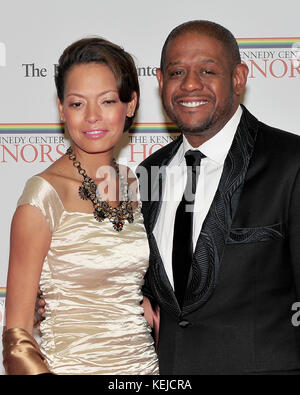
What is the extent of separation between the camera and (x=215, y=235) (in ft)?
7.46

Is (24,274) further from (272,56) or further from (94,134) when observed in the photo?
(272,56)

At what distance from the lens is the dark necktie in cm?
235

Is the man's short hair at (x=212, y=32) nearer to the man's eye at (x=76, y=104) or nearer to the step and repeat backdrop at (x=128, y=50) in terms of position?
the man's eye at (x=76, y=104)

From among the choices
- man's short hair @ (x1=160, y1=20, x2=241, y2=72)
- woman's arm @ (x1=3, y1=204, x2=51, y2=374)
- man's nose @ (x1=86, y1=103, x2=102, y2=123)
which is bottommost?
woman's arm @ (x1=3, y1=204, x2=51, y2=374)

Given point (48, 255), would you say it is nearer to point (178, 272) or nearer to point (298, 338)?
point (178, 272)

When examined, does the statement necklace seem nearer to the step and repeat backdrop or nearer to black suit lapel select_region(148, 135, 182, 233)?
black suit lapel select_region(148, 135, 182, 233)

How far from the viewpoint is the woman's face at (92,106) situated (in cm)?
228

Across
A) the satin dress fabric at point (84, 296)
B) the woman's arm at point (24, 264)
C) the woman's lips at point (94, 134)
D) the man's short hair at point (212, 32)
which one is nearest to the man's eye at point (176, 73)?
the man's short hair at point (212, 32)

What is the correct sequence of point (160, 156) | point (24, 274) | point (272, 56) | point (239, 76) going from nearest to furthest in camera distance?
point (24, 274)
point (239, 76)
point (160, 156)
point (272, 56)

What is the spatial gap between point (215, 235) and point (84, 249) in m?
0.44

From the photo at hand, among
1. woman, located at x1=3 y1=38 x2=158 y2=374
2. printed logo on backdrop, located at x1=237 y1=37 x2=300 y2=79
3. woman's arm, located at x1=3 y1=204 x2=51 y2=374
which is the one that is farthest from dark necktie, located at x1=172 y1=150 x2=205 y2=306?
printed logo on backdrop, located at x1=237 y1=37 x2=300 y2=79

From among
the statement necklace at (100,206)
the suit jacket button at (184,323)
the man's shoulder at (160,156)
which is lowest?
the suit jacket button at (184,323)

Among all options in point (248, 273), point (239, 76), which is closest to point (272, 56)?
A: point (239, 76)

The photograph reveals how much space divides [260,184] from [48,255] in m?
0.74
